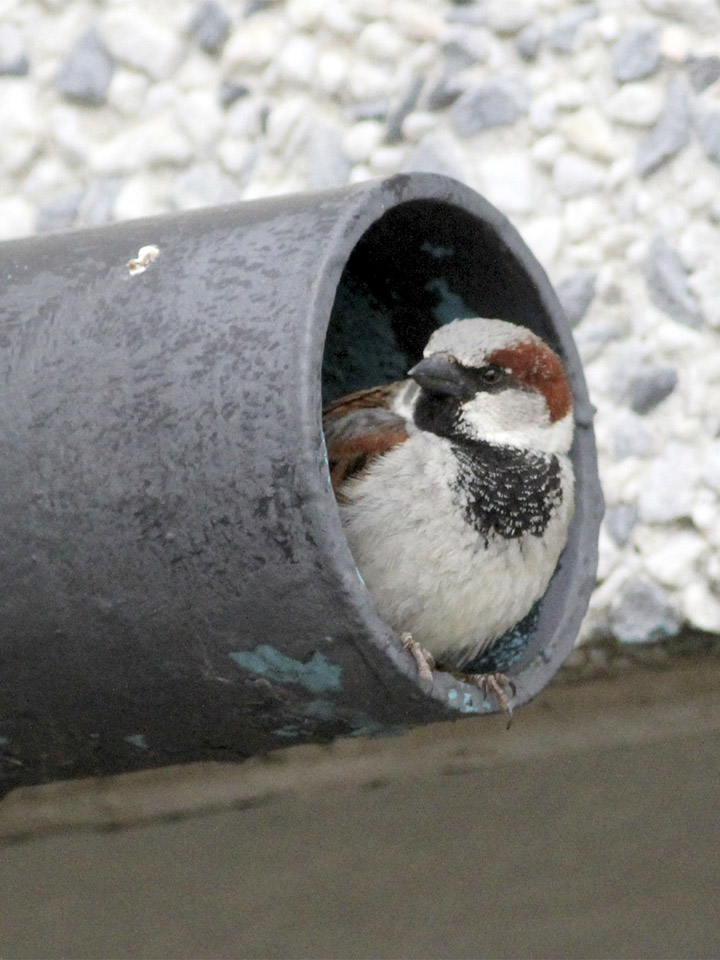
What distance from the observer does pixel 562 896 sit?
6.91 feet

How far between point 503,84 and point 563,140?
0.39ft

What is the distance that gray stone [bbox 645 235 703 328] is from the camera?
2.04m

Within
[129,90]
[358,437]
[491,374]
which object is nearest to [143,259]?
[358,437]

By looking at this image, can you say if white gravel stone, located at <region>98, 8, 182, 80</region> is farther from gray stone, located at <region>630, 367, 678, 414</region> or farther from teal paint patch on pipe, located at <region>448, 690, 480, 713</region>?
teal paint patch on pipe, located at <region>448, 690, 480, 713</region>

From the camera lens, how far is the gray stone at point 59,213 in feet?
7.09

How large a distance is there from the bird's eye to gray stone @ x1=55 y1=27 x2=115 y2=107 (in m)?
0.85

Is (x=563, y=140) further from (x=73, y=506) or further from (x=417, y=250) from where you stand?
(x=73, y=506)

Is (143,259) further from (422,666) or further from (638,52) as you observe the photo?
(638,52)

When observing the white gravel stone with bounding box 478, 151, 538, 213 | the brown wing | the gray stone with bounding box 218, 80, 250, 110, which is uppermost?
the gray stone with bounding box 218, 80, 250, 110

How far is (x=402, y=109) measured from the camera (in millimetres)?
2104

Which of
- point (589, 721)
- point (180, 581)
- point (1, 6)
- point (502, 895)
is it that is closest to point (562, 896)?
point (502, 895)

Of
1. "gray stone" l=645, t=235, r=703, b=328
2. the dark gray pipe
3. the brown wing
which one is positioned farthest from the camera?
"gray stone" l=645, t=235, r=703, b=328

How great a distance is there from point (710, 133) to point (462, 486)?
2.57 feet

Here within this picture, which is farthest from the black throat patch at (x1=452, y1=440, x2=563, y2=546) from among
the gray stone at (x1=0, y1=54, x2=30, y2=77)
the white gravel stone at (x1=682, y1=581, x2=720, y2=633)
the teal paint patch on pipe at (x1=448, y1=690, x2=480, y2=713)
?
the gray stone at (x1=0, y1=54, x2=30, y2=77)
